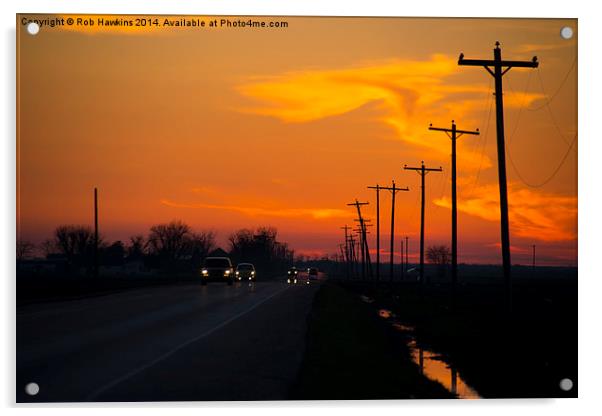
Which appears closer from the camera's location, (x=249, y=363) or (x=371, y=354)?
(x=249, y=363)

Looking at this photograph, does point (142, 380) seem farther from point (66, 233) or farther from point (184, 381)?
point (66, 233)

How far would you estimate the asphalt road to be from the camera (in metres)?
16.7

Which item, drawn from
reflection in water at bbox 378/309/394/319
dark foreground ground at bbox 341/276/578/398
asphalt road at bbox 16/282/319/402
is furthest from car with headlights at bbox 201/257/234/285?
dark foreground ground at bbox 341/276/578/398

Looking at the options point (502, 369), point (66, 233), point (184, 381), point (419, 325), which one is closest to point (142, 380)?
point (184, 381)

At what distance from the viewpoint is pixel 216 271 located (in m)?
72.4

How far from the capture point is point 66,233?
473ft

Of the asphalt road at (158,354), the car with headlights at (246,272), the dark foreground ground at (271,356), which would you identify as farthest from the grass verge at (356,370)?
the car with headlights at (246,272)

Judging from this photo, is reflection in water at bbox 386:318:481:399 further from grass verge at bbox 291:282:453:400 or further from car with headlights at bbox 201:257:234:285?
car with headlights at bbox 201:257:234:285

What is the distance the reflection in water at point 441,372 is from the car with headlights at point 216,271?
4664 cm

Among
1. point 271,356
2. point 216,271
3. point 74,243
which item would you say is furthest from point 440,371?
point 74,243

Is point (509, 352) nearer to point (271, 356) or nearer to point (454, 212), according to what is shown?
point (271, 356)

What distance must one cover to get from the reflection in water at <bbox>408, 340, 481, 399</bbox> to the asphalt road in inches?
113

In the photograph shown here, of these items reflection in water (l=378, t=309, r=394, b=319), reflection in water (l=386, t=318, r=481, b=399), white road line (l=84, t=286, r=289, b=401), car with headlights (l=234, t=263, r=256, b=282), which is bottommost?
car with headlights (l=234, t=263, r=256, b=282)

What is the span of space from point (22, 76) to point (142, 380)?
20.9 ft
